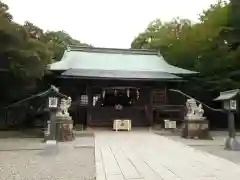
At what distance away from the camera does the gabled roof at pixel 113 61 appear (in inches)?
744

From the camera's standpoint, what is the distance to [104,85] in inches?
720

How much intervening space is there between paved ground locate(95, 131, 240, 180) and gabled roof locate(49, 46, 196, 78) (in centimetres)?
855

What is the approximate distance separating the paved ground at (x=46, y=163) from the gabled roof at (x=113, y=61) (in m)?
7.38

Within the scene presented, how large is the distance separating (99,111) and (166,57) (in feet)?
30.5

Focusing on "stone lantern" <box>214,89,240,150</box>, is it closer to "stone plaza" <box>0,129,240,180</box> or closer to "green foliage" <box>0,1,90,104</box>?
"stone plaza" <box>0,129,240,180</box>

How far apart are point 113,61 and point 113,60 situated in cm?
27

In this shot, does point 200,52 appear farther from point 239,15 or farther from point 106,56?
point 106,56

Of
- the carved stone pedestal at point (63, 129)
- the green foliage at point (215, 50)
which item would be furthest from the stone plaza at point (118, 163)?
the green foliage at point (215, 50)

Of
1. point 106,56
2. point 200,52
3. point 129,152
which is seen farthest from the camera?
point 106,56

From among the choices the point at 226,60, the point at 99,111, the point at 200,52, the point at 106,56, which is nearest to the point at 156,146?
the point at 99,111

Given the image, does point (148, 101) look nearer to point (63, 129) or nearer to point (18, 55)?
point (63, 129)

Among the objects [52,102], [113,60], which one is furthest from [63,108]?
[113,60]

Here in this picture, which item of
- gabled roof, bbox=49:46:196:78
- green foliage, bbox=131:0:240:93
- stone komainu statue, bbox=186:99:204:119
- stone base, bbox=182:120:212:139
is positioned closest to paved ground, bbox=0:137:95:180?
stone base, bbox=182:120:212:139

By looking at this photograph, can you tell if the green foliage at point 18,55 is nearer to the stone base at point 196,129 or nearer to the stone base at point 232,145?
the stone base at point 196,129
